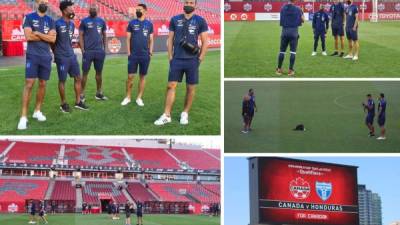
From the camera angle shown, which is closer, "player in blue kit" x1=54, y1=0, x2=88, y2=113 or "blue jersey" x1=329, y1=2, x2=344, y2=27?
"player in blue kit" x1=54, y1=0, x2=88, y2=113

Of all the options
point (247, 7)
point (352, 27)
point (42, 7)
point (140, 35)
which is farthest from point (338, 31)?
point (247, 7)

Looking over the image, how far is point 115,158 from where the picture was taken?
7656mm

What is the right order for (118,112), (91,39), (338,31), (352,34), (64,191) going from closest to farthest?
(91,39)
(118,112)
(352,34)
(338,31)
(64,191)

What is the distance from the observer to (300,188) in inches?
287

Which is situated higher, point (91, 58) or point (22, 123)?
point (91, 58)

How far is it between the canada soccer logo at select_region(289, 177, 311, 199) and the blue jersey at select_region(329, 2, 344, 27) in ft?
7.87

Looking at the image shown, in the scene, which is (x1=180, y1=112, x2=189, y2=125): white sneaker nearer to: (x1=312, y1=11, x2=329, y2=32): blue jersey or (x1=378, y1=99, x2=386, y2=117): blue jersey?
(x1=378, y1=99, x2=386, y2=117): blue jersey

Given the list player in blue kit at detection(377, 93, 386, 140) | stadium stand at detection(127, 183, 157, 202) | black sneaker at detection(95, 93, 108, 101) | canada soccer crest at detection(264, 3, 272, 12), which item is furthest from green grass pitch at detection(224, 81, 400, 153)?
canada soccer crest at detection(264, 3, 272, 12)

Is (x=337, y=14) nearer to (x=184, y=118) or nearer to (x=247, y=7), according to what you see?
(x=184, y=118)

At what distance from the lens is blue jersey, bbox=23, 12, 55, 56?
5.82 m

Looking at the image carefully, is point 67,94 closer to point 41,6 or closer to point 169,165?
point 41,6

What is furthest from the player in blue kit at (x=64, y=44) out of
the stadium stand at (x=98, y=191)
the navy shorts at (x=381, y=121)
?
the navy shorts at (x=381, y=121)

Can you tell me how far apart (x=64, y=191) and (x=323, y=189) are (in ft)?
12.9

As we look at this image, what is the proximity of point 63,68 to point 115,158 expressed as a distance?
74.9 inches
